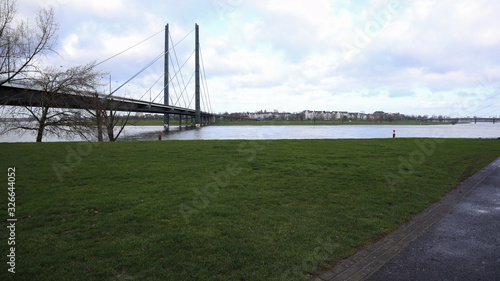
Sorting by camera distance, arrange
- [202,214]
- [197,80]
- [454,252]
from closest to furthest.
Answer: [454,252]
[202,214]
[197,80]

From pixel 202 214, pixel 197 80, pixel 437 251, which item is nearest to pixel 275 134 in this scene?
pixel 202 214

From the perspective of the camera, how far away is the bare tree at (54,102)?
2103 cm

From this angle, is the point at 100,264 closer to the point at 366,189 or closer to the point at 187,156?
the point at 366,189

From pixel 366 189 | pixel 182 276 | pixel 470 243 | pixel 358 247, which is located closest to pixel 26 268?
pixel 182 276

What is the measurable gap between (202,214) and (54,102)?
878 inches

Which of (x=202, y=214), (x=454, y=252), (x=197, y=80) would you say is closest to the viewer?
(x=454, y=252)

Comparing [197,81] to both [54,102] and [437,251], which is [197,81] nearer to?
[54,102]

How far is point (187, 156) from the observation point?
13.4 metres

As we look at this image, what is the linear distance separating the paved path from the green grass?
26 centimetres

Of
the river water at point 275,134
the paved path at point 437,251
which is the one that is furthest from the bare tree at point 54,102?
the paved path at point 437,251

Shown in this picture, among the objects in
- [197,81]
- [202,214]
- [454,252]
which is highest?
[197,81]

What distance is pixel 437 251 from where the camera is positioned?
4.50 metres

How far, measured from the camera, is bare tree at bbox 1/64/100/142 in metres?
21.0

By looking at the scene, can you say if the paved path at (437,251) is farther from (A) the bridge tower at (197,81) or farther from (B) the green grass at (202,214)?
(A) the bridge tower at (197,81)
